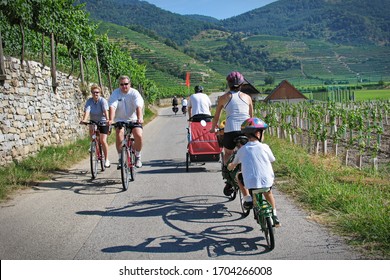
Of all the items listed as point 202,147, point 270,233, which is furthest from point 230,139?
point 202,147

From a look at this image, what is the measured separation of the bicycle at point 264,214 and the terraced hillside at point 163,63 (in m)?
92.3

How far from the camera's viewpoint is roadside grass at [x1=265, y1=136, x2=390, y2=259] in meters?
4.89

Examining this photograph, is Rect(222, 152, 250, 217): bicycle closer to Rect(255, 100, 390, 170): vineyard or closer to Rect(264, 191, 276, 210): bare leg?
Rect(264, 191, 276, 210): bare leg

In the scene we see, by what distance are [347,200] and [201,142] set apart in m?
4.53

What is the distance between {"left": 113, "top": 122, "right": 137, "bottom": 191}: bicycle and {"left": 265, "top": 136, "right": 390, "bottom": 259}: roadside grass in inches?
99.2

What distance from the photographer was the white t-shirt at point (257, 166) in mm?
5055

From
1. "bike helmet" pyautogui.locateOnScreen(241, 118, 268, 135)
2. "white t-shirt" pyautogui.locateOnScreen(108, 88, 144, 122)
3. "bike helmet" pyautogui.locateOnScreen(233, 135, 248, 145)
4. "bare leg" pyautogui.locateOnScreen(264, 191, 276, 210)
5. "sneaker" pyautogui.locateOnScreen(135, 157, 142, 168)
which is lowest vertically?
"sneaker" pyautogui.locateOnScreen(135, 157, 142, 168)

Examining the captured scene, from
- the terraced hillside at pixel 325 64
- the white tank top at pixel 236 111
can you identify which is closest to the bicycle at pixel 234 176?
the white tank top at pixel 236 111

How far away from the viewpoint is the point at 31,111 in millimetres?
11836

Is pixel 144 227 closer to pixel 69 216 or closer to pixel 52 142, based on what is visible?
pixel 69 216

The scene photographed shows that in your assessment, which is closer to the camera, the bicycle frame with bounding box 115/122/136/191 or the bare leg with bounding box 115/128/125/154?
the bicycle frame with bounding box 115/122/136/191

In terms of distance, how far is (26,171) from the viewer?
9391 mm

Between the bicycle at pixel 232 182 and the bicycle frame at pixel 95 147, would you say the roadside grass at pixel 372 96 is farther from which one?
the bicycle at pixel 232 182

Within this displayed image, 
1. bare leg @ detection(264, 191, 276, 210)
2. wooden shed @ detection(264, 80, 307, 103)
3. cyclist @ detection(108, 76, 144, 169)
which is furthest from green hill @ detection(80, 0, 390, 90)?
bare leg @ detection(264, 191, 276, 210)
